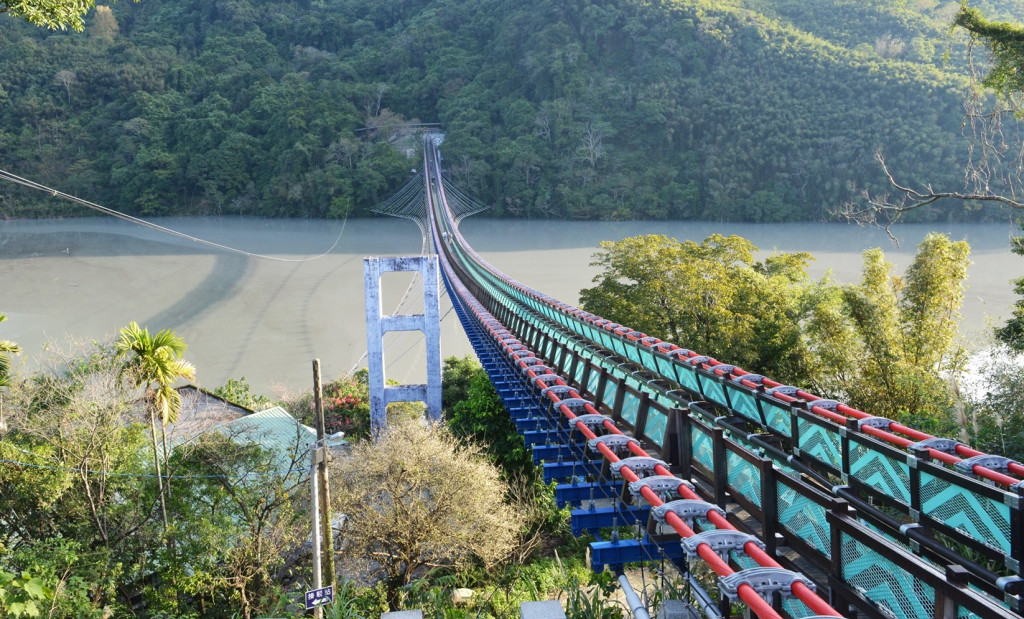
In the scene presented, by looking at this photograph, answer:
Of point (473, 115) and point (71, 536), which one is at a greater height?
point (473, 115)

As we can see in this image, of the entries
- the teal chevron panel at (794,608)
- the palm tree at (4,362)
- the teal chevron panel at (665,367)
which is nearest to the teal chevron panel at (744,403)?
the teal chevron panel at (665,367)

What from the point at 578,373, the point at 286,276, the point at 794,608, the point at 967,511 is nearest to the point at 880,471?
the point at 967,511

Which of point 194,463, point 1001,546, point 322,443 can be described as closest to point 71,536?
point 194,463

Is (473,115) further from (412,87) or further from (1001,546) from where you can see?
(1001,546)

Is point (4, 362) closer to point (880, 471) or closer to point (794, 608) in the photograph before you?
point (794, 608)

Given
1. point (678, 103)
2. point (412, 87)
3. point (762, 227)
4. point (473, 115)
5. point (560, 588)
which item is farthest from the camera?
point (412, 87)

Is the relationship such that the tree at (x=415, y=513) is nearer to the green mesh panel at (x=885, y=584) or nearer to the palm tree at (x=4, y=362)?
the palm tree at (x=4, y=362)

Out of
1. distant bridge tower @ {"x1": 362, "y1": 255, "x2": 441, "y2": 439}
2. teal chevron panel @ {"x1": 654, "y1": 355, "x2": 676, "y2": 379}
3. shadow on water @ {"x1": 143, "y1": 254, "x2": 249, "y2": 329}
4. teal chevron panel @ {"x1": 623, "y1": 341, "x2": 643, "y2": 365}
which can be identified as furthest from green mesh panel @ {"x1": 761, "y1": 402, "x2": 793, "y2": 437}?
shadow on water @ {"x1": 143, "y1": 254, "x2": 249, "y2": 329}

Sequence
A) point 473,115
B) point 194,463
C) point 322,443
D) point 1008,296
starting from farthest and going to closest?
1. point 473,115
2. point 1008,296
3. point 194,463
4. point 322,443
